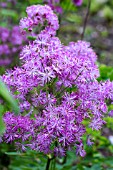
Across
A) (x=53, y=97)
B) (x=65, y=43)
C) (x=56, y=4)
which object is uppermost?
(x=65, y=43)

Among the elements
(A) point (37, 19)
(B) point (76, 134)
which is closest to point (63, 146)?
(B) point (76, 134)

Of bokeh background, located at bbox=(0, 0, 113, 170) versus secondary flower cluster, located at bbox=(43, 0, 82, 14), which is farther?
secondary flower cluster, located at bbox=(43, 0, 82, 14)

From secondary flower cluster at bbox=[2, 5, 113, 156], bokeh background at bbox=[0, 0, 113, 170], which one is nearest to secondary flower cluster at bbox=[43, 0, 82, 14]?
bokeh background at bbox=[0, 0, 113, 170]

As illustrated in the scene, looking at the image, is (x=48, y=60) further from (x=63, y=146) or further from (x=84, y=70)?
(x=63, y=146)

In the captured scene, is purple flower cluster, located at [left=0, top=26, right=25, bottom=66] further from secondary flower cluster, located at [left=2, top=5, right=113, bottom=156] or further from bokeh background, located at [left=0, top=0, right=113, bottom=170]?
secondary flower cluster, located at [left=2, top=5, right=113, bottom=156]

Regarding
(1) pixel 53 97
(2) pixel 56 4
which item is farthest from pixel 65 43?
(1) pixel 53 97

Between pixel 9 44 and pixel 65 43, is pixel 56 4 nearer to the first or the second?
pixel 9 44
